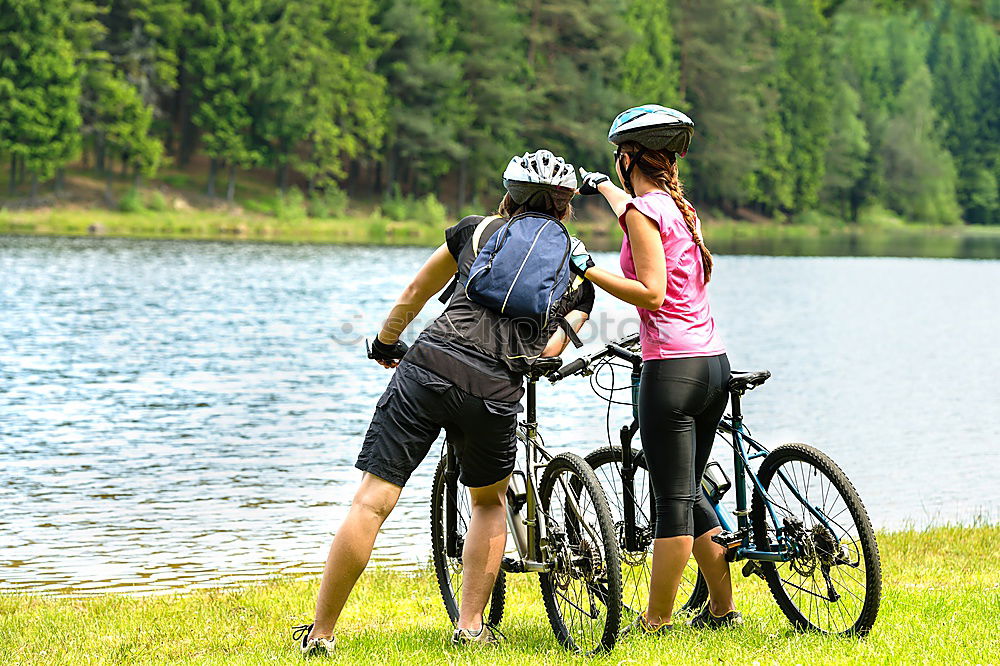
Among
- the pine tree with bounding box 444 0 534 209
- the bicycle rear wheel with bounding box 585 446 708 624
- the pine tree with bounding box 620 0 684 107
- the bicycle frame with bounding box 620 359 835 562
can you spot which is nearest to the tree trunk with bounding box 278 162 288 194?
the pine tree with bounding box 444 0 534 209

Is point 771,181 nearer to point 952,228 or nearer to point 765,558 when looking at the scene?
point 952,228

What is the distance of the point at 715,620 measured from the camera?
19.1 feet

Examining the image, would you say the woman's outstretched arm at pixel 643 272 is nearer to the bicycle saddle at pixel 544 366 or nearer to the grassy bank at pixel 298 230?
the bicycle saddle at pixel 544 366

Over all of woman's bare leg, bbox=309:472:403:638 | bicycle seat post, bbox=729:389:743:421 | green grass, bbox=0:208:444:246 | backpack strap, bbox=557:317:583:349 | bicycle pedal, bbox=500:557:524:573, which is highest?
backpack strap, bbox=557:317:583:349

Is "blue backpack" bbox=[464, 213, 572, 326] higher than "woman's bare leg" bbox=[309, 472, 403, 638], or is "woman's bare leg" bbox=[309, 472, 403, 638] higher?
"blue backpack" bbox=[464, 213, 572, 326]

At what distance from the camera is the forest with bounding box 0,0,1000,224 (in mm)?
59844

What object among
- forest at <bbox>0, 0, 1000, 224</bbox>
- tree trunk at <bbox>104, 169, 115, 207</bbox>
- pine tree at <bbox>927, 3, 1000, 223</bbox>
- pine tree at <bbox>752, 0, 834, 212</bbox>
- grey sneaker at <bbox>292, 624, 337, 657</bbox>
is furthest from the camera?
pine tree at <bbox>927, 3, 1000, 223</bbox>

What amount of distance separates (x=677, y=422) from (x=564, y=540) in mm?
705

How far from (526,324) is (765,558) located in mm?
1389

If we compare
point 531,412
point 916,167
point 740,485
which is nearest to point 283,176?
point 916,167

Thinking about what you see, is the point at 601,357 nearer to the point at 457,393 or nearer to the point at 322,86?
the point at 457,393

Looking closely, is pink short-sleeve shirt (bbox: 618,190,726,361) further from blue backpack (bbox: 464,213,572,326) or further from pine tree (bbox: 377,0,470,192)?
pine tree (bbox: 377,0,470,192)

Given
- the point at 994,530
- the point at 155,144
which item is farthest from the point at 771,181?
the point at 994,530

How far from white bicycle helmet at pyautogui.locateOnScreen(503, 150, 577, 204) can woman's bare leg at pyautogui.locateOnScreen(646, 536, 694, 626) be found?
1449 millimetres
